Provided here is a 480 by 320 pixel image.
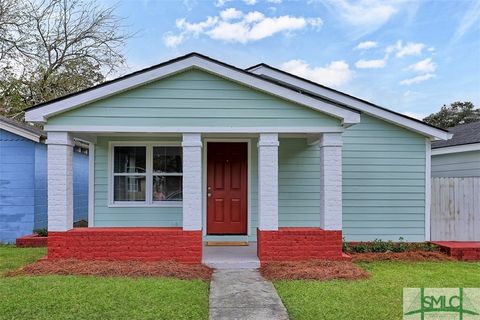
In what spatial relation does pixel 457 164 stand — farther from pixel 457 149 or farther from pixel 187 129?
pixel 187 129

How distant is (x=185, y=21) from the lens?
53.9 feet

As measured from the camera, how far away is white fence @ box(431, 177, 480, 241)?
29.4 feet

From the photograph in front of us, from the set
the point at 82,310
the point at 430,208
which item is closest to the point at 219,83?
the point at 82,310

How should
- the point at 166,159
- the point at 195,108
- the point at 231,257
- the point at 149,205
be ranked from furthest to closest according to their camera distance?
1. the point at 166,159
2. the point at 149,205
3. the point at 231,257
4. the point at 195,108

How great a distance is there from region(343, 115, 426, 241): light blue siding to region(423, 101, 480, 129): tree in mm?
23735

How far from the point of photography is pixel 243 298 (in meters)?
5.06

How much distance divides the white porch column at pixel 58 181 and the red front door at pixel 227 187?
3.12 meters

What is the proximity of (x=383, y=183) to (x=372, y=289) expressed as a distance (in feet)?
13.0

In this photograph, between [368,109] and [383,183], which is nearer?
[368,109]

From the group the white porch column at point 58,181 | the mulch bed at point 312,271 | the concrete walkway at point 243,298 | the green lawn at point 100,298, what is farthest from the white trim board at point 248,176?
the green lawn at point 100,298

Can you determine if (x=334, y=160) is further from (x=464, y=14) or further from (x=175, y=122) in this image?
(x=464, y=14)

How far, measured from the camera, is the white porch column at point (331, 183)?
7.02m

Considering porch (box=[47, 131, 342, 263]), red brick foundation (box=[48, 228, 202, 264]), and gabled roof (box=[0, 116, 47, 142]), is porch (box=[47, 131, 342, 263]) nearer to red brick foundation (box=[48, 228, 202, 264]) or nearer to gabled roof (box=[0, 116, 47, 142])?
red brick foundation (box=[48, 228, 202, 264])

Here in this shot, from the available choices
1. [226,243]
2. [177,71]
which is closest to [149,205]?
[226,243]
